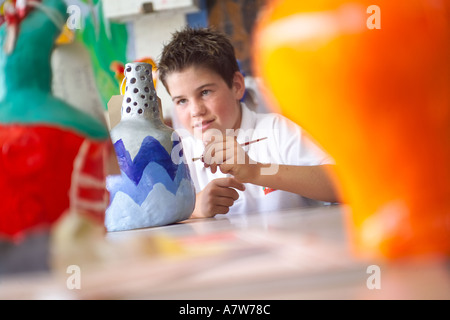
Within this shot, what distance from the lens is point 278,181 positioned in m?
0.89

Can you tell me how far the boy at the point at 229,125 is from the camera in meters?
0.92

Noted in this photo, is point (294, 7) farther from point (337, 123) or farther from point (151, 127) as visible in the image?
point (151, 127)

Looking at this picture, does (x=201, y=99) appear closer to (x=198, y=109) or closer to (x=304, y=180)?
(x=198, y=109)

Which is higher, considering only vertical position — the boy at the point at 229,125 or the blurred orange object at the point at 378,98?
the boy at the point at 229,125

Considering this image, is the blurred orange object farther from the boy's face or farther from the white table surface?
the boy's face

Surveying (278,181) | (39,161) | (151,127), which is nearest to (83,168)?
(39,161)

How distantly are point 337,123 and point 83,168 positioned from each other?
0.16 metres

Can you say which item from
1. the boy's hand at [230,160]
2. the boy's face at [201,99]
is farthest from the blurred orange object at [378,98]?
the boy's face at [201,99]

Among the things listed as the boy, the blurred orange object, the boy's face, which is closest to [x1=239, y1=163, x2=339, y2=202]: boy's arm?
the boy

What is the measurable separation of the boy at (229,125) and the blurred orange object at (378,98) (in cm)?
64

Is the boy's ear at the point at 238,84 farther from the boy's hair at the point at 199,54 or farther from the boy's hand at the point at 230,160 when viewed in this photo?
the boy's hand at the point at 230,160

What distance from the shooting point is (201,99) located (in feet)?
3.68

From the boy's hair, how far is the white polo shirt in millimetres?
151

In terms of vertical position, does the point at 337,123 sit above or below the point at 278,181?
below
